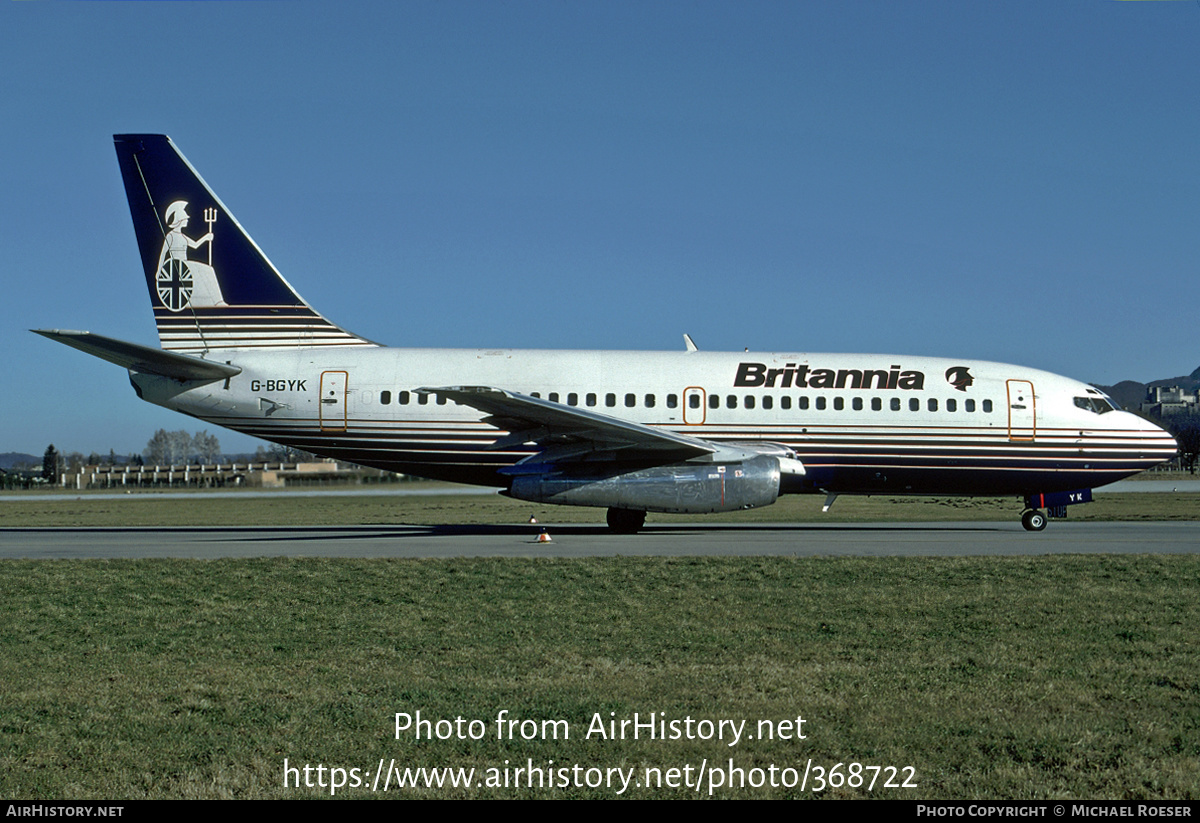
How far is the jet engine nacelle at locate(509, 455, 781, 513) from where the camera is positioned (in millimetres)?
18766

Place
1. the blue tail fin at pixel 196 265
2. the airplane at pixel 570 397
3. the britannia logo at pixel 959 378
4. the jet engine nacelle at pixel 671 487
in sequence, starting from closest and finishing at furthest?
the jet engine nacelle at pixel 671 487 → the airplane at pixel 570 397 → the britannia logo at pixel 959 378 → the blue tail fin at pixel 196 265

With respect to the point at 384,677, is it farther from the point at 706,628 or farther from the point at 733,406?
the point at 733,406

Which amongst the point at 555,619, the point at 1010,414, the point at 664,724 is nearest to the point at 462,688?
the point at 664,724

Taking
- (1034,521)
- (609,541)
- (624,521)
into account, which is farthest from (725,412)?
(1034,521)

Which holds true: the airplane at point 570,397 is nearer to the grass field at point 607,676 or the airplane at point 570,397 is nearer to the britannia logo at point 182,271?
the britannia logo at point 182,271

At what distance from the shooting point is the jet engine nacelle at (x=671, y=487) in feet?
61.6

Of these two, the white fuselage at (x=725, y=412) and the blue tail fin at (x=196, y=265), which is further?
the blue tail fin at (x=196, y=265)

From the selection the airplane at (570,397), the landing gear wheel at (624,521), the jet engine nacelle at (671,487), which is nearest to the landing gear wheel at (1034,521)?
the airplane at (570,397)

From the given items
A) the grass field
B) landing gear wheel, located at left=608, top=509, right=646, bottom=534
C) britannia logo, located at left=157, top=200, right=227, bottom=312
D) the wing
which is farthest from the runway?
britannia logo, located at left=157, top=200, right=227, bottom=312

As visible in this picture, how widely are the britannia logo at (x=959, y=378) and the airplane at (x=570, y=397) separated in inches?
1.6

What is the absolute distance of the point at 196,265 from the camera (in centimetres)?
2142

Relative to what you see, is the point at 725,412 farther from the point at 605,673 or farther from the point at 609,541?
the point at 605,673

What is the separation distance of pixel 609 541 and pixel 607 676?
11.1 metres
